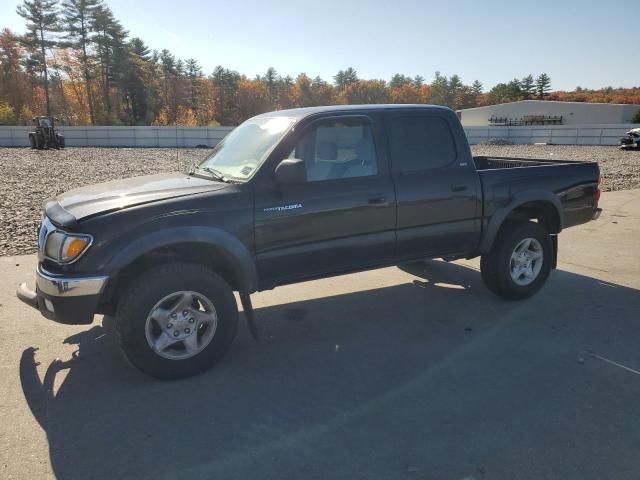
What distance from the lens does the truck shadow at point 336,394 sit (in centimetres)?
281

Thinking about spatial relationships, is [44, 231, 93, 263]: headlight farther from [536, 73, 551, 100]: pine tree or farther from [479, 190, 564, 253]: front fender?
[536, 73, 551, 100]: pine tree

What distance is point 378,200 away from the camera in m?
4.40

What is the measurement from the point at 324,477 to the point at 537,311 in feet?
11.0

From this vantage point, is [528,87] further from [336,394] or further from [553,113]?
[336,394]

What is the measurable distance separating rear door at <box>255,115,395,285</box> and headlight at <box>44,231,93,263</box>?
1249 mm

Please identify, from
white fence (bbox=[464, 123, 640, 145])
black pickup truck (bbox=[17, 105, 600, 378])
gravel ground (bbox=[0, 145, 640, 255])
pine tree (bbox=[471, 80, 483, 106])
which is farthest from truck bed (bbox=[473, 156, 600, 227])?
pine tree (bbox=[471, 80, 483, 106])

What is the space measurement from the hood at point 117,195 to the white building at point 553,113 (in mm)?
52723

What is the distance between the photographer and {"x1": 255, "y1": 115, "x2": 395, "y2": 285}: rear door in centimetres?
402

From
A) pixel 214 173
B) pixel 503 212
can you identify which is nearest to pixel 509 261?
pixel 503 212

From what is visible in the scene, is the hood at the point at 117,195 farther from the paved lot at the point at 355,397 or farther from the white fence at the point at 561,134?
the white fence at the point at 561,134

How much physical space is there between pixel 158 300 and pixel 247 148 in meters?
1.64

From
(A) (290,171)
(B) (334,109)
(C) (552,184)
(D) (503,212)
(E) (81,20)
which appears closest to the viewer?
(A) (290,171)

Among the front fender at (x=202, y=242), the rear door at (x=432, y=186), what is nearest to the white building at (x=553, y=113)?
the rear door at (x=432, y=186)

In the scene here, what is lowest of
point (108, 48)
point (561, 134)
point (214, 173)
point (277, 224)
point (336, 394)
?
point (336, 394)
